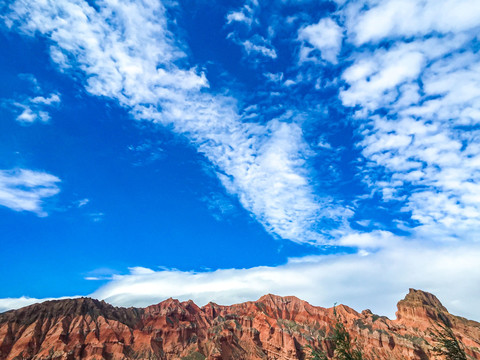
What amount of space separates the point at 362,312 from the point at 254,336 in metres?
65.6

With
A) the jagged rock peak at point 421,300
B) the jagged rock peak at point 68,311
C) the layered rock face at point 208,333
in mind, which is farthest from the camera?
the jagged rock peak at point 68,311

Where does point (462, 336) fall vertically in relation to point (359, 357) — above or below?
above

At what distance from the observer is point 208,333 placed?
609ft

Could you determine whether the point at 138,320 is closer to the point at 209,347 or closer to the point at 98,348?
the point at 98,348

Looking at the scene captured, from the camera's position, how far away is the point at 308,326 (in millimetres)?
180750

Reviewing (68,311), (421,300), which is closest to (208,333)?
(68,311)

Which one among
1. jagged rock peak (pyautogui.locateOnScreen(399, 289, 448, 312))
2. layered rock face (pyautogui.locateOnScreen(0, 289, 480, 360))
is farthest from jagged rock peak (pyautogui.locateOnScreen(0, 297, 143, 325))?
jagged rock peak (pyautogui.locateOnScreen(399, 289, 448, 312))

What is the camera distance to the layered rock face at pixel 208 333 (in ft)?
470

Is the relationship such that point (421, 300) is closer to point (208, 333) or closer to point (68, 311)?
point (208, 333)

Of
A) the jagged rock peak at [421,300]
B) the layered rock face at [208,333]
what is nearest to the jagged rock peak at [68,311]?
the layered rock face at [208,333]

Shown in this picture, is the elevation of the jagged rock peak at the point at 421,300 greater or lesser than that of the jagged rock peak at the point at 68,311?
greater

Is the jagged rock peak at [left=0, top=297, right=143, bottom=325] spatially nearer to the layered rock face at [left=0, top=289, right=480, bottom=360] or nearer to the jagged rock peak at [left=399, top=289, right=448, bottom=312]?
the layered rock face at [left=0, top=289, right=480, bottom=360]

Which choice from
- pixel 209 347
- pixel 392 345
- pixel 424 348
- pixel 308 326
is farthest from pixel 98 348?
pixel 424 348

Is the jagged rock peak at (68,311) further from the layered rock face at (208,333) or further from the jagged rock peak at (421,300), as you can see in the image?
the jagged rock peak at (421,300)
